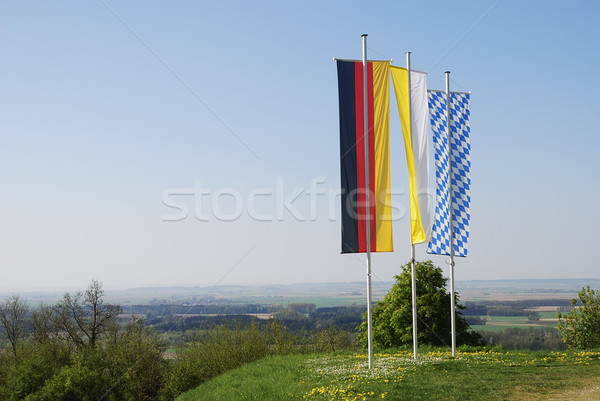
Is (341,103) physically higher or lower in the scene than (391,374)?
higher

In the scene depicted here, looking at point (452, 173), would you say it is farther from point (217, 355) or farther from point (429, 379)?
point (217, 355)

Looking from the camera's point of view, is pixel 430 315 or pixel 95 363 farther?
pixel 95 363

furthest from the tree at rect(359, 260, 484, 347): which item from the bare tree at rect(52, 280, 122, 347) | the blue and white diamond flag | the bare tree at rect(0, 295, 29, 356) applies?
the bare tree at rect(0, 295, 29, 356)

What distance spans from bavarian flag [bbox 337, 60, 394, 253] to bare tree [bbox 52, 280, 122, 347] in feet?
118

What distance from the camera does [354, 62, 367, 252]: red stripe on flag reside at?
15.2 meters

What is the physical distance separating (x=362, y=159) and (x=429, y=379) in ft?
22.3

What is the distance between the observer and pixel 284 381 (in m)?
16.0

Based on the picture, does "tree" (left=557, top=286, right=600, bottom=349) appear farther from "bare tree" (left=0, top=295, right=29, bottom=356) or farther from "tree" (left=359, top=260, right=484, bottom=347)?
"bare tree" (left=0, top=295, right=29, bottom=356)

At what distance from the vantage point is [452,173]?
55.9 ft

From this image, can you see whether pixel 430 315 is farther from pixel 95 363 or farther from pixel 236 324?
pixel 95 363

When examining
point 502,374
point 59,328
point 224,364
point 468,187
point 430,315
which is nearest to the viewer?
point 502,374

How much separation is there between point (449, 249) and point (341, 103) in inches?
246

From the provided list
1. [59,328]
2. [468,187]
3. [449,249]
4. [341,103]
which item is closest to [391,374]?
[449,249]

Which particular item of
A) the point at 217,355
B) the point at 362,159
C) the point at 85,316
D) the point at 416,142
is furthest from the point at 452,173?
the point at 85,316
